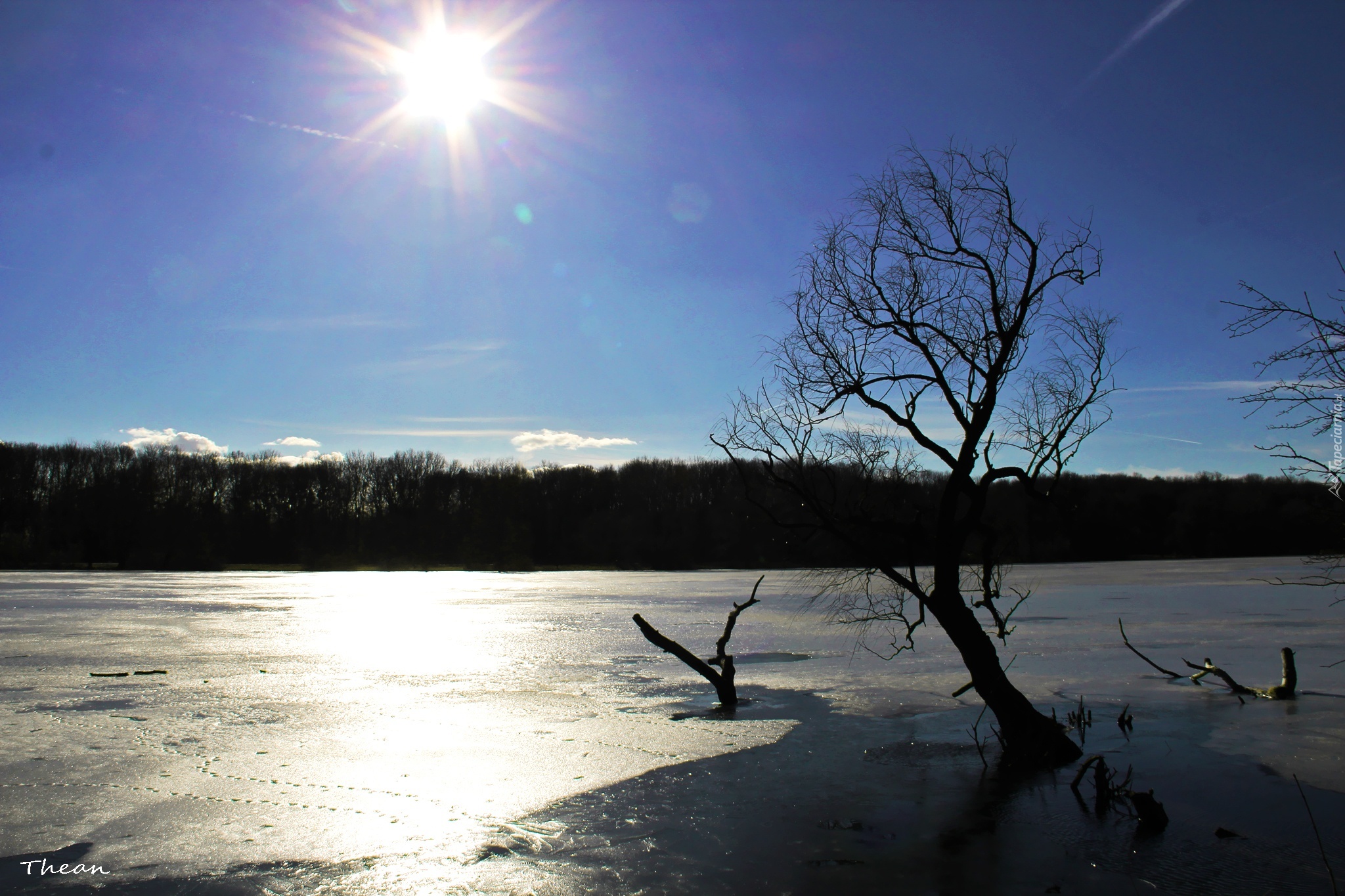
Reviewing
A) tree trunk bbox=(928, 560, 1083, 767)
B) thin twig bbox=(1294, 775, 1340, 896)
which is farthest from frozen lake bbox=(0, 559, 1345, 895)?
tree trunk bbox=(928, 560, 1083, 767)

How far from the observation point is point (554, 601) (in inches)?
1249

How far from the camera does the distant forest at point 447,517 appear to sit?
212 feet

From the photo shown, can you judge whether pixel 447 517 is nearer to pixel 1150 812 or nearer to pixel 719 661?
pixel 719 661

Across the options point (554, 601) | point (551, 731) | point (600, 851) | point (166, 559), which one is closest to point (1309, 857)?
point (600, 851)

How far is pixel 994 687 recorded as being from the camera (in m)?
8.97

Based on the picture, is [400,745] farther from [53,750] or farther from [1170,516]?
[1170,516]

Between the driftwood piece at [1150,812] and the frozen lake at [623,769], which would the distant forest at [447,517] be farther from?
the driftwood piece at [1150,812]

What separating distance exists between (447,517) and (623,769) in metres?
70.6

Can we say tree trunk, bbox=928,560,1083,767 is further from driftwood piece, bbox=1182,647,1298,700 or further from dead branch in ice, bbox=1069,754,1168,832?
driftwood piece, bbox=1182,647,1298,700

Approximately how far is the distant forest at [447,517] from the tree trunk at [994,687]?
5331 centimetres

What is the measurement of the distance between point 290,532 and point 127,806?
237ft

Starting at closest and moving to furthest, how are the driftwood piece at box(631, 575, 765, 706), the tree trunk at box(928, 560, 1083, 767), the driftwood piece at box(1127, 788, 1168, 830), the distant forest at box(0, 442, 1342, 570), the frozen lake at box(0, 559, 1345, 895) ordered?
1. the frozen lake at box(0, 559, 1345, 895)
2. the driftwood piece at box(1127, 788, 1168, 830)
3. the tree trunk at box(928, 560, 1083, 767)
4. the driftwood piece at box(631, 575, 765, 706)
5. the distant forest at box(0, 442, 1342, 570)

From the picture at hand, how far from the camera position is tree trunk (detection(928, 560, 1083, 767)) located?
8.95 m

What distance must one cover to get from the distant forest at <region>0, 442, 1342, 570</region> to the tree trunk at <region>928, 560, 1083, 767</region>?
5331 cm
